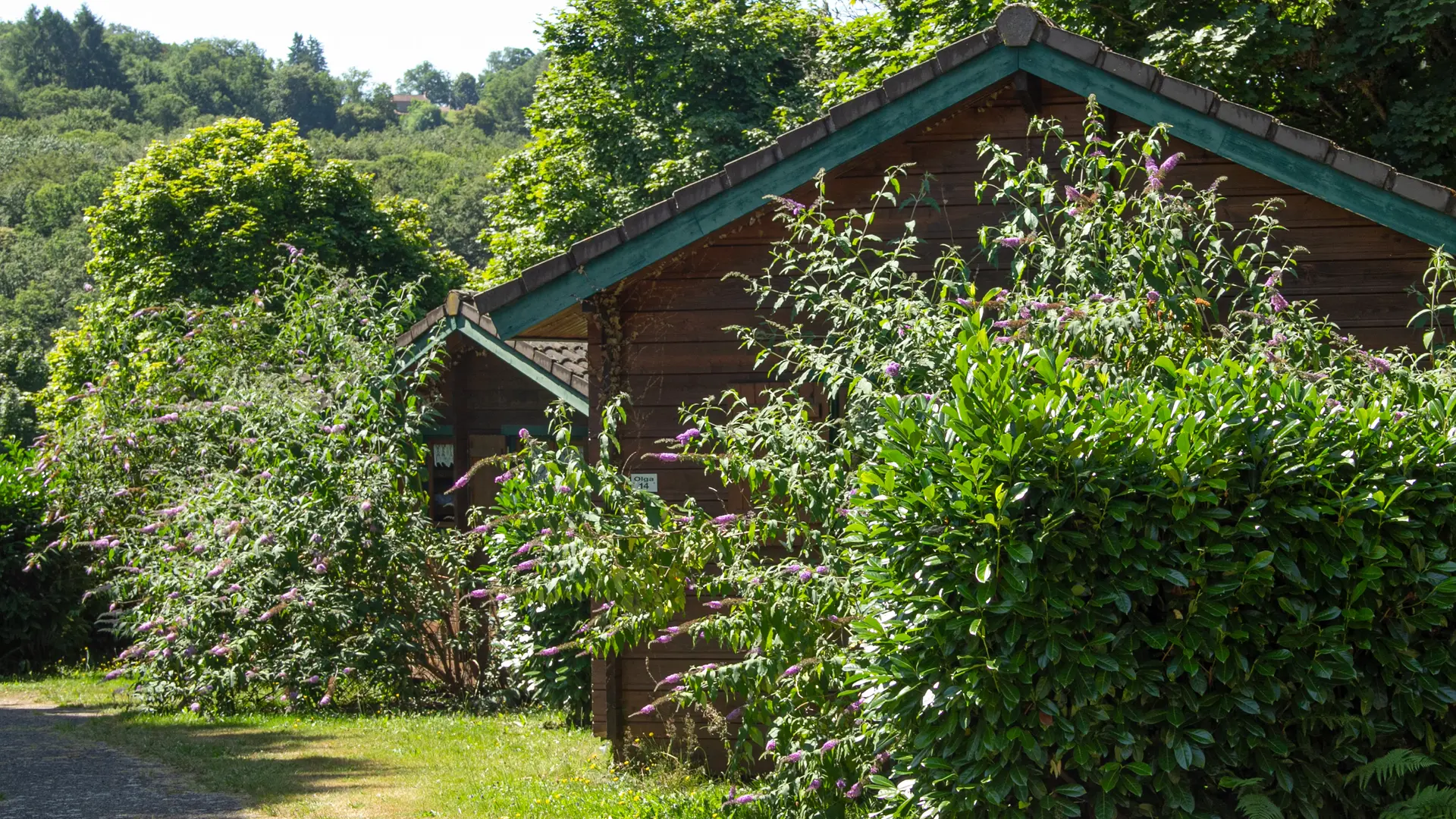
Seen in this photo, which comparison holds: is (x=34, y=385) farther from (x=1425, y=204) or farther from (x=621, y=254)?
(x=1425, y=204)

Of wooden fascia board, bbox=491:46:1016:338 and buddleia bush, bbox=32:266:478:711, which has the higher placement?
wooden fascia board, bbox=491:46:1016:338

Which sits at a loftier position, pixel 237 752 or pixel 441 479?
pixel 441 479

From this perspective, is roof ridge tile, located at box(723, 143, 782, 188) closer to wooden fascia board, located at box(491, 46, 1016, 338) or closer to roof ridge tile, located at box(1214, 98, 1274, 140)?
wooden fascia board, located at box(491, 46, 1016, 338)

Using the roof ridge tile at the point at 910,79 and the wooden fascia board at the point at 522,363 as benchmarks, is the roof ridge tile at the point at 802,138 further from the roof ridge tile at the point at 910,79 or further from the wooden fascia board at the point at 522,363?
the wooden fascia board at the point at 522,363

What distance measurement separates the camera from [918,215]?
8797mm

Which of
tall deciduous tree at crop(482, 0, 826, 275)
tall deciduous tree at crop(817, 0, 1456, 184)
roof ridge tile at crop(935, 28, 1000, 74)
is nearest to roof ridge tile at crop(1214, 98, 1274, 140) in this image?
roof ridge tile at crop(935, 28, 1000, 74)

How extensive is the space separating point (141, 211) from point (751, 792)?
28037 millimetres

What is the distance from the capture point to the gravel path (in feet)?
28.2

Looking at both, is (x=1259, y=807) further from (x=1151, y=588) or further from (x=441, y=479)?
(x=441, y=479)

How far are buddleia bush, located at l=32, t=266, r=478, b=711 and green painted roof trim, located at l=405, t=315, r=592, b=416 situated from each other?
1.91ft

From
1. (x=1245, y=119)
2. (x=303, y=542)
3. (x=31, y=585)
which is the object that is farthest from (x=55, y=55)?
(x=1245, y=119)

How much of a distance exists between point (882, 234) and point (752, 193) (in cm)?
91

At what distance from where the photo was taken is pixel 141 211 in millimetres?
30875

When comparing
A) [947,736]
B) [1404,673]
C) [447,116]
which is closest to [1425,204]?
[1404,673]
